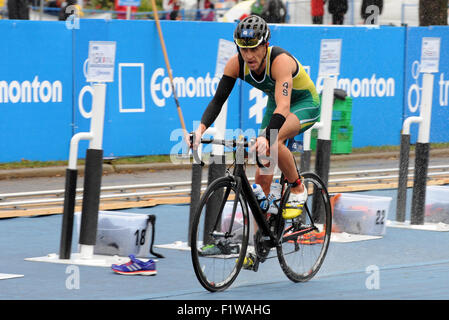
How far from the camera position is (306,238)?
27.6ft

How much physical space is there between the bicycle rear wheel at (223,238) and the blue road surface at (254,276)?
0.43ft

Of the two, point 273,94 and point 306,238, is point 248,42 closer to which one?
point 273,94

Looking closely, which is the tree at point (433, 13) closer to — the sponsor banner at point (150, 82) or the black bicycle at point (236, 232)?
the sponsor banner at point (150, 82)

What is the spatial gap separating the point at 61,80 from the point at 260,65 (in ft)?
28.9

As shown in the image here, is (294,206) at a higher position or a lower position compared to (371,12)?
lower

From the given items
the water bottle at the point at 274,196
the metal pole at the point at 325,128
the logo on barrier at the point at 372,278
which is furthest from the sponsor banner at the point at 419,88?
the water bottle at the point at 274,196

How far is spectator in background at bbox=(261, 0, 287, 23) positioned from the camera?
21594 millimetres

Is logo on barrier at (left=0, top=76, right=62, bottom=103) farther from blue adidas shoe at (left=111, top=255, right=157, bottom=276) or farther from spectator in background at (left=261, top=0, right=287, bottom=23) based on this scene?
blue adidas shoe at (left=111, top=255, right=157, bottom=276)

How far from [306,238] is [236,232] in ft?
3.57

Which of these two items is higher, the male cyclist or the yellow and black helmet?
the yellow and black helmet

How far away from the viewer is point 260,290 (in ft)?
24.7

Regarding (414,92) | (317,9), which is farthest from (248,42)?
(317,9)

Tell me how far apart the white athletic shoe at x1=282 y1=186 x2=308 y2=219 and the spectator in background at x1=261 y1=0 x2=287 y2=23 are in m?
13.8

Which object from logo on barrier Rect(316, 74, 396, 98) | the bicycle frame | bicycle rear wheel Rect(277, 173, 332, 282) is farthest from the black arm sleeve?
logo on barrier Rect(316, 74, 396, 98)
